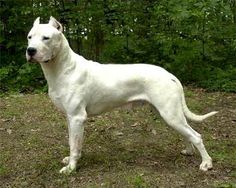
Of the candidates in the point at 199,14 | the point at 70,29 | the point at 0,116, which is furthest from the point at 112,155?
the point at 70,29

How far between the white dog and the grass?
0.94 feet

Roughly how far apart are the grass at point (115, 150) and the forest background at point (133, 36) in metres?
2.31

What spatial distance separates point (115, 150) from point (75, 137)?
108 centimetres

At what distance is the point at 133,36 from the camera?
12.0 metres

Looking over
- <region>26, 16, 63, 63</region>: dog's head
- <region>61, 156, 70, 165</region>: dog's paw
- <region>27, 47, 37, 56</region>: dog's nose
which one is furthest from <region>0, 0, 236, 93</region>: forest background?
<region>27, 47, 37, 56</region>: dog's nose

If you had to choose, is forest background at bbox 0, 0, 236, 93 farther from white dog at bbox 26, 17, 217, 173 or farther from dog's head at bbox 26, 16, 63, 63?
dog's head at bbox 26, 16, 63, 63

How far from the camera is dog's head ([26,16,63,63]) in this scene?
5102mm

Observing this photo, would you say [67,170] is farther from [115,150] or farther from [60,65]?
[60,65]

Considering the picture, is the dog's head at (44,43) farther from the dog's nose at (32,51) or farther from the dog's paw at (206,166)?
the dog's paw at (206,166)

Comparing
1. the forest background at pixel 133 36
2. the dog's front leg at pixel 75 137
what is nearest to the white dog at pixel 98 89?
the dog's front leg at pixel 75 137

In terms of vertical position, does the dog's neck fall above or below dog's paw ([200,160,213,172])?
above

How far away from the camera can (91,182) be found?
5344 millimetres

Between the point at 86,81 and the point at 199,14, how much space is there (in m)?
4.96

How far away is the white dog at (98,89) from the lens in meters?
5.41
